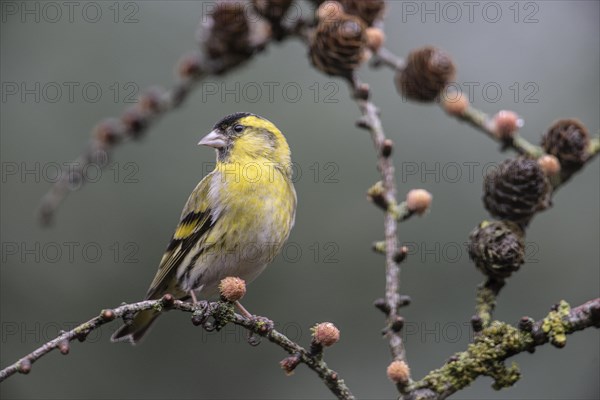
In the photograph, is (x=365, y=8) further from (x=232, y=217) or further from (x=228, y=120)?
(x=232, y=217)

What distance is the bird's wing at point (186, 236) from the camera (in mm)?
2506

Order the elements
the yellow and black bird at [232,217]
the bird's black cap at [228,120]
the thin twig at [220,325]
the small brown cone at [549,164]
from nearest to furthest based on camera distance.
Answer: the thin twig at [220,325] → the small brown cone at [549,164] → the yellow and black bird at [232,217] → the bird's black cap at [228,120]

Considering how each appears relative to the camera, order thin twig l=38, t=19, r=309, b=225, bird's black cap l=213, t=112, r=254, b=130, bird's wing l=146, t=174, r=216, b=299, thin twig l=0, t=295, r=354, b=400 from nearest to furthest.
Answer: thin twig l=0, t=295, r=354, b=400 < thin twig l=38, t=19, r=309, b=225 < bird's wing l=146, t=174, r=216, b=299 < bird's black cap l=213, t=112, r=254, b=130

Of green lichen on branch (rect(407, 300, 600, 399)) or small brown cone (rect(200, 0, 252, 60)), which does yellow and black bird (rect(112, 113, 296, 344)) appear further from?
green lichen on branch (rect(407, 300, 600, 399))

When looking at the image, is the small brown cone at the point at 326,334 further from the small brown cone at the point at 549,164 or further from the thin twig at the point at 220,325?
the small brown cone at the point at 549,164

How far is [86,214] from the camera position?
4.03 m

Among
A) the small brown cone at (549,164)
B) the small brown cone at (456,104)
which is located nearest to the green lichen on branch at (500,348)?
the small brown cone at (549,164)

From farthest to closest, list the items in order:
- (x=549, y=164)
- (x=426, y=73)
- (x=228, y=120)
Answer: (x=228, y=120) < (x=426, y=73) < (x=549, y=164)

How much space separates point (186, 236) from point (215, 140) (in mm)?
357

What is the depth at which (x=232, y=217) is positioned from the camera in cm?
242

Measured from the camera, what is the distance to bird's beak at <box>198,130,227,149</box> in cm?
246

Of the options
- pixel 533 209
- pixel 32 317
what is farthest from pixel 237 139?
pixel 32 317

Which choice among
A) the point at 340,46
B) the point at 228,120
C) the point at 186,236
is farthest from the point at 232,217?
the point at 340,46

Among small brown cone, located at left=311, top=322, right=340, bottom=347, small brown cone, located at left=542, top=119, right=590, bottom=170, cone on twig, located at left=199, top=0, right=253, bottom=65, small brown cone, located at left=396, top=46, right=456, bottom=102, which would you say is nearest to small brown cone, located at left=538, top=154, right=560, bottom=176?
small brown cone, located at left=542, top=119, right=590, bottom=170
